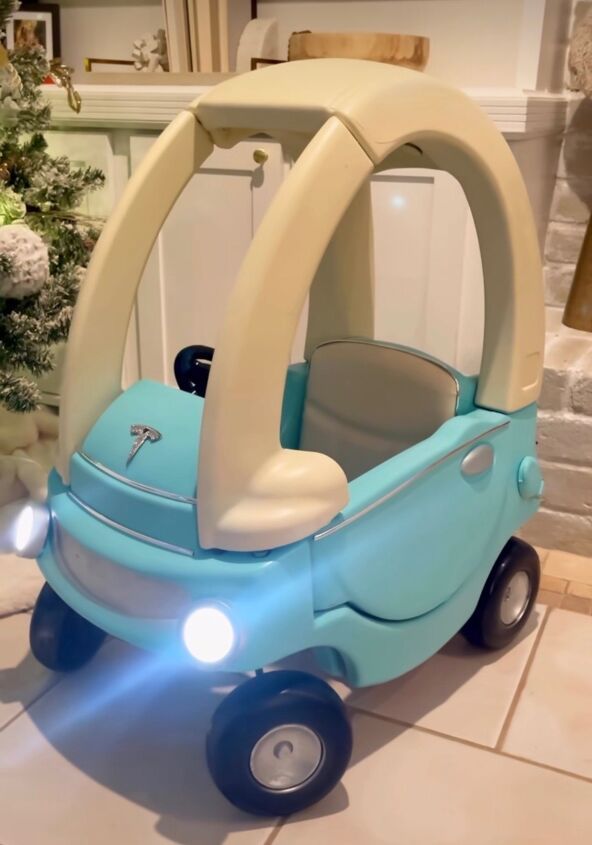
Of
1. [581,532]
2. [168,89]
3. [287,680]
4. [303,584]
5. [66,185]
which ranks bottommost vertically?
[581,532]

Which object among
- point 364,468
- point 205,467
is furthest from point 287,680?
point 364,468

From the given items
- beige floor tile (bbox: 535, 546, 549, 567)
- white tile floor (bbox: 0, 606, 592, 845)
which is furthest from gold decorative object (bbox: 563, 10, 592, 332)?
white tile floor (bbox: 0, 606, 592, 845)

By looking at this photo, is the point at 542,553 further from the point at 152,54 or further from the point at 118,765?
the point at 152,54

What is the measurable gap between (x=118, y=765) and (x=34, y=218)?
783 millimetres

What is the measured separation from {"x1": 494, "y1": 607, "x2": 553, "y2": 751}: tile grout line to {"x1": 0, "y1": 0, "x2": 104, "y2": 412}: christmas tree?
2.57 ft

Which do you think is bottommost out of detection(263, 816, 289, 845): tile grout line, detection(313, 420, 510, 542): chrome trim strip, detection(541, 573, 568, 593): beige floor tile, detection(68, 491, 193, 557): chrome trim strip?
detection(541, 573, 568, 593): beige floor tile

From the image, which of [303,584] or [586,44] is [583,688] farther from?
[586,44]

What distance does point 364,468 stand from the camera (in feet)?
3.70

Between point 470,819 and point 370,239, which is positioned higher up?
point 370,239

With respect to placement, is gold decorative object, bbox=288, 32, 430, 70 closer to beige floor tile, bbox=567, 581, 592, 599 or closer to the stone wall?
the stone wall

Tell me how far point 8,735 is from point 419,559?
511 mm

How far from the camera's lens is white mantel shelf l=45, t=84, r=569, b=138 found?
4.39 ft

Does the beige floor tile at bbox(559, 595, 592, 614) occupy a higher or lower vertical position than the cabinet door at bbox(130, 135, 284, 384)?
lower

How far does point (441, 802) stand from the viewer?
90 cm
